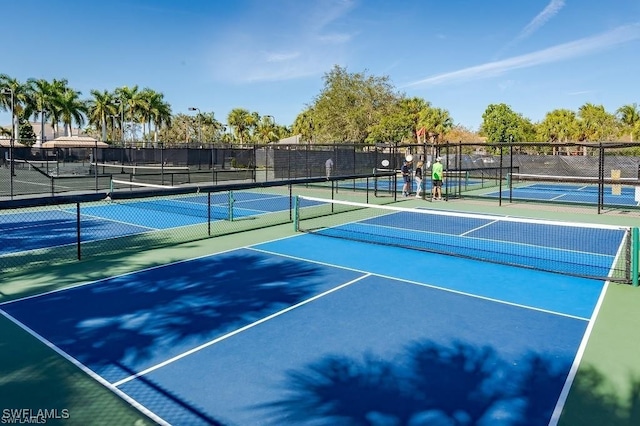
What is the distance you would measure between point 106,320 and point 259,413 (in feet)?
11.8

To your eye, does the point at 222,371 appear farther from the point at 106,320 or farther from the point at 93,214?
the point at 93,214

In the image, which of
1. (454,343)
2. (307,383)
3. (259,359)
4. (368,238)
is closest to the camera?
(307,383)

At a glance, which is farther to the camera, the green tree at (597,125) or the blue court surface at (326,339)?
the green tree at (597,125)

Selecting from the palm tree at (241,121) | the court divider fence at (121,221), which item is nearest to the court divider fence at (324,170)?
the court divider fence at (121,221)

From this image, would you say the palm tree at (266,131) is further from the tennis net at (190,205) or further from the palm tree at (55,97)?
the tennis net at (190,205)

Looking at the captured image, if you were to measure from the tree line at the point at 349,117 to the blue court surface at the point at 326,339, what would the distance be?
39.3m

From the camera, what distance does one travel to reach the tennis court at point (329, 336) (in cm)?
503

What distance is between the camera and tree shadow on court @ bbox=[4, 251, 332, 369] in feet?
21.2

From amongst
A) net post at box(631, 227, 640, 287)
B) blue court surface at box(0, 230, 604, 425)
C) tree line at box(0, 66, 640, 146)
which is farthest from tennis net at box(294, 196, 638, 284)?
tree line at box(0, 66, 640, 146)

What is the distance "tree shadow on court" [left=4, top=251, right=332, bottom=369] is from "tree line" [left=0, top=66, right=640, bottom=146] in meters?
38.1

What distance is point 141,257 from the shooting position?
11.5 meters

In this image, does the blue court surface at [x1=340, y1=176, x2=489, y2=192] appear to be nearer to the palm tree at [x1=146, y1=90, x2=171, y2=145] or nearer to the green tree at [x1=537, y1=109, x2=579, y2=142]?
the green tree at [x1=537, y1=109, x2=579, y2=142]

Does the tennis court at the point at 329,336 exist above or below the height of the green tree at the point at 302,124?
below

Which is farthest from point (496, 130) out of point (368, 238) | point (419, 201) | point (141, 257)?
point (141, 257)
